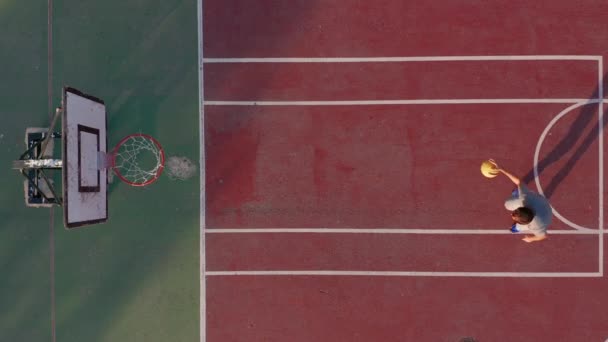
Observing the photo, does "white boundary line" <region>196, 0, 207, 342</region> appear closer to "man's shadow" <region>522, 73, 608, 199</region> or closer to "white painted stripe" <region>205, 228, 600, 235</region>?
"white painted stripe" <region>205, 228, 600, 235</region>

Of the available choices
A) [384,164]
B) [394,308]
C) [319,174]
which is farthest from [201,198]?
[394,308]

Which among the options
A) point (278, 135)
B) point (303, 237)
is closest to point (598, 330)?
point (303, 237)

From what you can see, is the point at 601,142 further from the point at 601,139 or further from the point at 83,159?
the point at 83,159

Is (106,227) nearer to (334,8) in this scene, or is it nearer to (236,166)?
(236,166)

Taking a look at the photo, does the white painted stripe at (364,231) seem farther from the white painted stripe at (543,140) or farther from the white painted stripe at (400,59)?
the white painted stripe at (400,59)

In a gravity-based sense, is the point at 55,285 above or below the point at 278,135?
below

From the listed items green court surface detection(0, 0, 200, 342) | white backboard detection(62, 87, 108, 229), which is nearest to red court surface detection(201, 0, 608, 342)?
green court surface detection(0, 0, 200, 342)
